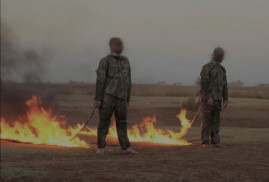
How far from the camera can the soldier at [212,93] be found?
36.4 ft

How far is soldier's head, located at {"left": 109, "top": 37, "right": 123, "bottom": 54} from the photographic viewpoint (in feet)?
30.5

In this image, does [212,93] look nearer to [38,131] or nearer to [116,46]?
[116,46]

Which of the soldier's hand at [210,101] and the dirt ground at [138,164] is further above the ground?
the soldier's hand at [210,101]

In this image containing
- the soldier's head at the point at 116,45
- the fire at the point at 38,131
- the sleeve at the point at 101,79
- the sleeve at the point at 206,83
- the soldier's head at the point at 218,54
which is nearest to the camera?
the sleeve at the point at 101,79

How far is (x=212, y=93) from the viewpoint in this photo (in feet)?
36.4

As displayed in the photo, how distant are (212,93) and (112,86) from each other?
10.0ft

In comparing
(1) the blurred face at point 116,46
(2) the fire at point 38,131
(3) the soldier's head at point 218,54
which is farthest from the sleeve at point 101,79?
(3) the soldier's head at point 218,54

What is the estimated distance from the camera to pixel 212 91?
36.5ft

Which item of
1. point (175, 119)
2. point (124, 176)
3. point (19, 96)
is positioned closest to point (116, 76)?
point (124, 176)

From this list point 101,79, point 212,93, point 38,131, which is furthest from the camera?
point 38,131

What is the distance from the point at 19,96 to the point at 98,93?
159 inches

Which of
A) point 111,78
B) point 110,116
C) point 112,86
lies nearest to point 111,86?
point 112,86

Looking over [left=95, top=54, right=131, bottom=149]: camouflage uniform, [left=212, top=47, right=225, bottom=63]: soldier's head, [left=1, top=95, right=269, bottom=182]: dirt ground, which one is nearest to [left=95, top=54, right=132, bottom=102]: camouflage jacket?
[left=95, top=54, right=131, bottom=149]: camouflage uniform

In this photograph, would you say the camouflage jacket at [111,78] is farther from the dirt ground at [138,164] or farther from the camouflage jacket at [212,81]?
the camouflage jacket at [212,81]
